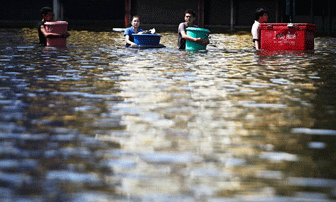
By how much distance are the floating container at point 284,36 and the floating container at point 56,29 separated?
5321 millimetres

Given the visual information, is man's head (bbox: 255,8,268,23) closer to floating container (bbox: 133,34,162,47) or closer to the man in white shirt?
the man in white shirt

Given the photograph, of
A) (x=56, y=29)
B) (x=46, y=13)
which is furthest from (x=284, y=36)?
(x=46, y=13)

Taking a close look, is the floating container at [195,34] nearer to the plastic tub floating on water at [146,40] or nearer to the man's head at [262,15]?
the plastic tub floating on water at [146,40]

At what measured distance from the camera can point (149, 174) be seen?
452 centimetres

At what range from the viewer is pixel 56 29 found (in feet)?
60.1

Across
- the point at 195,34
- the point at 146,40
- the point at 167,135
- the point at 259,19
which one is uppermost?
the point at 259,19

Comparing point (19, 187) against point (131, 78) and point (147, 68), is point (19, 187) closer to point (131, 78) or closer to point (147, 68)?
point (131, 78)

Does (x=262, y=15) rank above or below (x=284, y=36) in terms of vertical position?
above

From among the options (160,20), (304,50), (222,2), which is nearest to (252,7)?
(222,2)

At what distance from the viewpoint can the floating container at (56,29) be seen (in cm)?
1805

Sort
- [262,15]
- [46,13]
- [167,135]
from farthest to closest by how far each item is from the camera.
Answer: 1. [46,13]
2. [262,15]
3. [167,135]

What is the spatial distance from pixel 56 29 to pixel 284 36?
6152 mm

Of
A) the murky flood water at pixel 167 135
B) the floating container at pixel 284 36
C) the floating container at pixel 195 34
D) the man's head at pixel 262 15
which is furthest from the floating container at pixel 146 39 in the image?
the murky flood water at pixel 167 135

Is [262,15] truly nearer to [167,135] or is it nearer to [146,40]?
[146,40]
